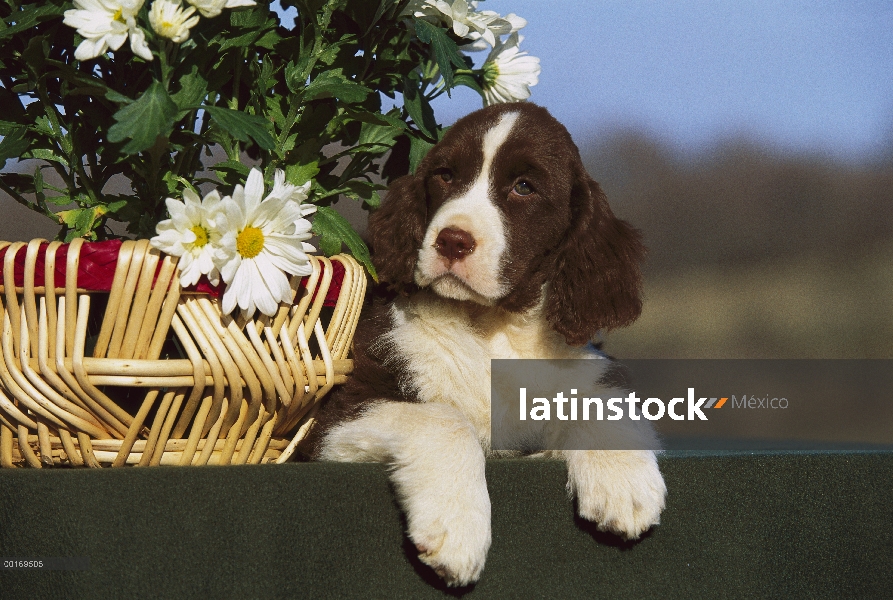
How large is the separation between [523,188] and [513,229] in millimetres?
168

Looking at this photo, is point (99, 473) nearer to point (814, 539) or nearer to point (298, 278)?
point (298, 278)

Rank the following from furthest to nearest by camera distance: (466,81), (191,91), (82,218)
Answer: (466,81) → (82,218) → (191,91)

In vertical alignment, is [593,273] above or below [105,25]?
below

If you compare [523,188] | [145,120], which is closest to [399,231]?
[523,188]

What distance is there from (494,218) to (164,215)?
0.85 meters

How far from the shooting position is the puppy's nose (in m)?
1.99

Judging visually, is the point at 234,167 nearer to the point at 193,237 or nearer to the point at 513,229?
the point at 193,237

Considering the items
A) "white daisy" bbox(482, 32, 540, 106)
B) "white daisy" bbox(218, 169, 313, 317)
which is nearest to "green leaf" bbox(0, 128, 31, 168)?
"white daisy" bbox(218, 169, 313, 317)

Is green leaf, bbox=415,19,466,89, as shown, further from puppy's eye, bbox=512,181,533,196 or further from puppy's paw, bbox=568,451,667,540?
puppy's paw, bbox=568,451,667,540

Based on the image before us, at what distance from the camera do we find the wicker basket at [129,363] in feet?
5.35

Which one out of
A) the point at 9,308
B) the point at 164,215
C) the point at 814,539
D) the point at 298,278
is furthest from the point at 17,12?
the point at 814,539

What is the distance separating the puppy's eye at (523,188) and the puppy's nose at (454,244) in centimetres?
31

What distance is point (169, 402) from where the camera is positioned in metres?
1.70

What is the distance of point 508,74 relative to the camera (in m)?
2.42
